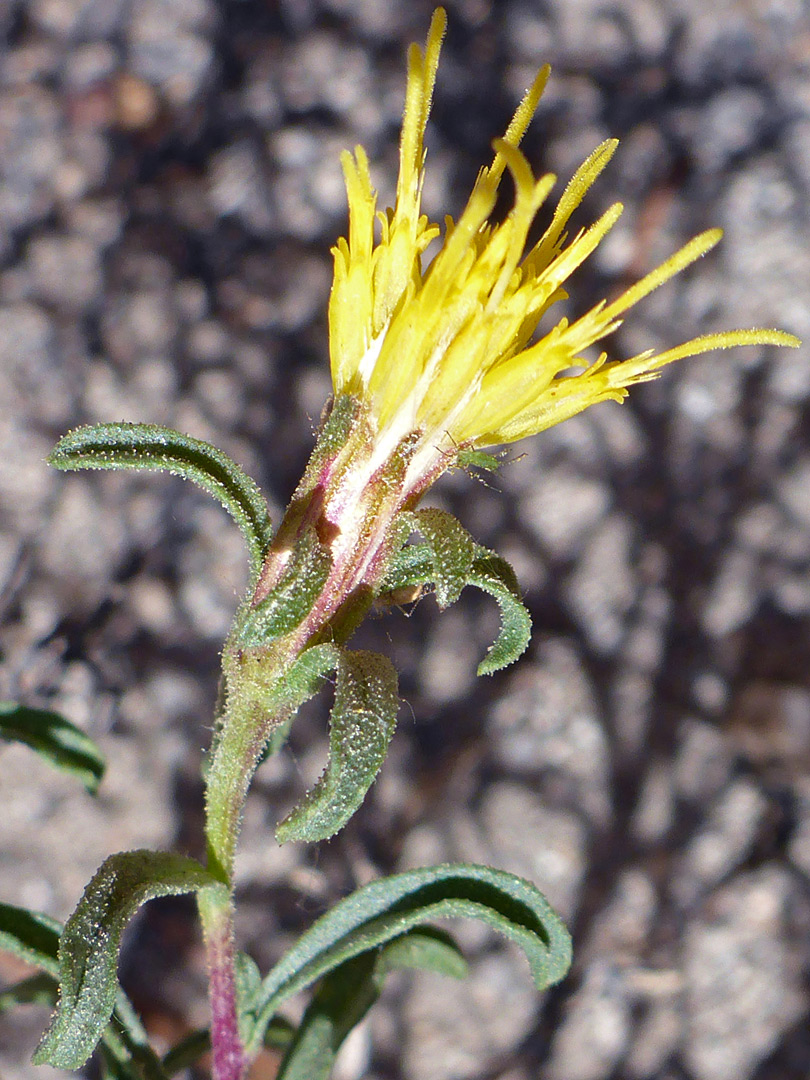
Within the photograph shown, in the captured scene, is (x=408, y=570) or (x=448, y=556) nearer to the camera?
(x=448, y=556)

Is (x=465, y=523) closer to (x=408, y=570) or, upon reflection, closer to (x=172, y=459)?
(x=408, y=570)

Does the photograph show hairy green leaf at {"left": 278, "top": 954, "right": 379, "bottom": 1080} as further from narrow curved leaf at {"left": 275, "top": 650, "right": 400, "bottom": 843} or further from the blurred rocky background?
the blurred rocky background

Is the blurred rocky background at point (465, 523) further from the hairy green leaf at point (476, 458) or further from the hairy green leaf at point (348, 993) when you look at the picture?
the hairy green leaf at point (476, 458)

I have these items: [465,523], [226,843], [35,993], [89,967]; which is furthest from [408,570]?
[465,523]

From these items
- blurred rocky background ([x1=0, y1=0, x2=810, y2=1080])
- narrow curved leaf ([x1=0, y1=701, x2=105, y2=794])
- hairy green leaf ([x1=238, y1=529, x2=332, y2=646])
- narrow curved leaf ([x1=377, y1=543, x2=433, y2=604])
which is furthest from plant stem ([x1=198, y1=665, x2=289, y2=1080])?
blurred rocky background ([x1=0, y1=0, x2=810, y2=1080])

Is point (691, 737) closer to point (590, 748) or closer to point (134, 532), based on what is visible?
point (590, 748)

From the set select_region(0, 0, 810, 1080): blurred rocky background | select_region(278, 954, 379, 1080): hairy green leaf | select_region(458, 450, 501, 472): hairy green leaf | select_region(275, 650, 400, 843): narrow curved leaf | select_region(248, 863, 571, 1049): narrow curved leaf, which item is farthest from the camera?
select_region(0, 0, 810, 1080): blurred rocky background
